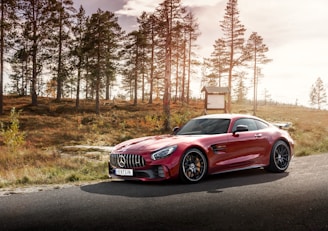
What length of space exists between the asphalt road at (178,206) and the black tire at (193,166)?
208 mm

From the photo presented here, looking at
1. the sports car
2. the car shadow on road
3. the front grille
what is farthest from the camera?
the front grille

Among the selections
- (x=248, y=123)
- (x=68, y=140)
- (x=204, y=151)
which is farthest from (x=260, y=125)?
(x=68, y=140)

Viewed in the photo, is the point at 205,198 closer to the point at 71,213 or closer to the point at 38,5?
the point at 71,213

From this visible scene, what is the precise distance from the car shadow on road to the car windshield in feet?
3.63

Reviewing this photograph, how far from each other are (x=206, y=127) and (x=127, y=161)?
7.12 feet

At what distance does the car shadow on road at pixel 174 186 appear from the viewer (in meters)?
7.00

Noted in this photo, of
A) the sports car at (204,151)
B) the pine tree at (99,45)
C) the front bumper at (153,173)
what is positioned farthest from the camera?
the pine tree at (99,45)

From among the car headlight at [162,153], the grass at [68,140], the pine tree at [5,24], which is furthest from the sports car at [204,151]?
the pine tree at [5,24]

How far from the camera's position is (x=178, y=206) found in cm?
578

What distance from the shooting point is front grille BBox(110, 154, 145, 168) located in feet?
25.5

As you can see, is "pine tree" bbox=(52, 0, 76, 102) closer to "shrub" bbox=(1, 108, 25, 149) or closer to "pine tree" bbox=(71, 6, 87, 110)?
"pine tree" bbox=(71, 6, 87, 110)

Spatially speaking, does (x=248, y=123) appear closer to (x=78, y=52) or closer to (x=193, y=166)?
(x=193, y=166)

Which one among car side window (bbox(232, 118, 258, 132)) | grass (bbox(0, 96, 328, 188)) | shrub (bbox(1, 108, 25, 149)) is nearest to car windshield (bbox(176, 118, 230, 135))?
car side window (bbox(232, 118, 258, 132))

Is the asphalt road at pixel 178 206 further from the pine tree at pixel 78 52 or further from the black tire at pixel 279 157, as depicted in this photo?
the pine tree at pixel 78 52
